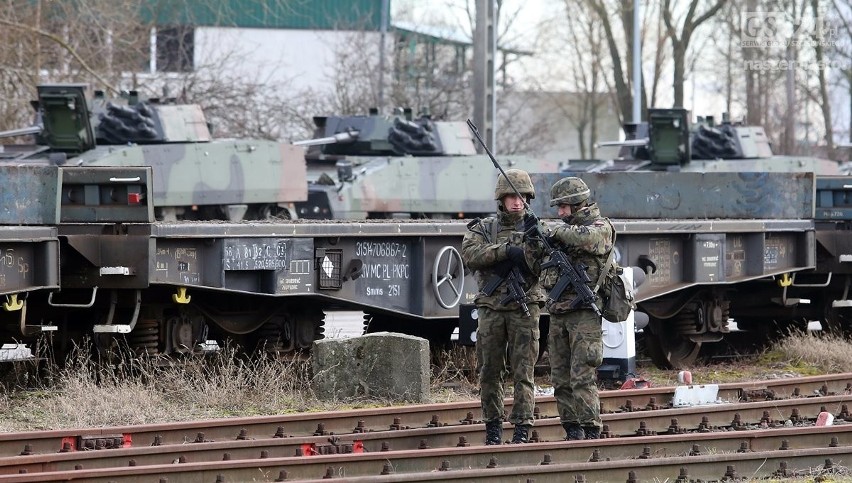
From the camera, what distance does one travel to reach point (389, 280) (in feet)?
47.1

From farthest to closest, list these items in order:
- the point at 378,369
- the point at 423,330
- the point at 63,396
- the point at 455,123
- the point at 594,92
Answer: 1. the point at 594,92
2. the point at 455,123
3. the point at 423,330
4. the point at 378,369
5. the point at 63,396

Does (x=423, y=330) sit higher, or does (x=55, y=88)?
(x=55, y=88)

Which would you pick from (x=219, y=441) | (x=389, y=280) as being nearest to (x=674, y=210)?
(x=389, y=280)

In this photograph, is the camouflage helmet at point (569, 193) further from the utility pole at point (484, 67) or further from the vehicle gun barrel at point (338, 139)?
the vehicle gun barrel at point (338, 139)

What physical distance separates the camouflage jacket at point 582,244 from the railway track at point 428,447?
95cm

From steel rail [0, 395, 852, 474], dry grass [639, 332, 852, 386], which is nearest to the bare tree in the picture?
dry grass [639, 332, 852, 386]

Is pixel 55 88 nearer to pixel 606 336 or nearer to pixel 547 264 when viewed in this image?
pixel 606 336

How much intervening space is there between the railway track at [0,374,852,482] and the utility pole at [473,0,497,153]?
465 inches

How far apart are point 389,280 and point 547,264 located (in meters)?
4.29

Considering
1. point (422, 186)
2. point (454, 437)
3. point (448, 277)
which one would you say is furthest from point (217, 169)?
point (454, 437)

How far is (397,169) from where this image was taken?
2641cm

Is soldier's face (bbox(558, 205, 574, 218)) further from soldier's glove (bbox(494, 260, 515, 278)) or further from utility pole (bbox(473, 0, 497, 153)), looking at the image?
utility pole (bbox(473, 0, 497, 153))

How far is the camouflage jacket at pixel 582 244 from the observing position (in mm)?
10172

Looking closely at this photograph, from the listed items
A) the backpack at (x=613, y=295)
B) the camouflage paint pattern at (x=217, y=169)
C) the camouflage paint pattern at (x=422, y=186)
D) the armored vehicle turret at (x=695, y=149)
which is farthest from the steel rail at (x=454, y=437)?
the armored vehicle turret at (x=695, y=149)
